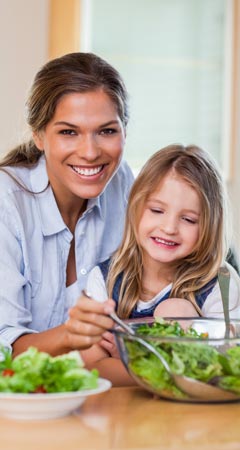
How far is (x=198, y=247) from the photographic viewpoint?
2.40m

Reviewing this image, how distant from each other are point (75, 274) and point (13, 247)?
257mm

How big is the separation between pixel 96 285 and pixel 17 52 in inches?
89.5

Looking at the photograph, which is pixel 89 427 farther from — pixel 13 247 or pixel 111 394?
pixel 13 247

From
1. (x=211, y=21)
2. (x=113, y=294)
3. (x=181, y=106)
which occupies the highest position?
(x=211, y=21)

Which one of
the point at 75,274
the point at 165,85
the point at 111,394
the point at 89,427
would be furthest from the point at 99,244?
the point at 165,85

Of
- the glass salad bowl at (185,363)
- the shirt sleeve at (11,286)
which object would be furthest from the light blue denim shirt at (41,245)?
the glass salad bowl at (185,363)

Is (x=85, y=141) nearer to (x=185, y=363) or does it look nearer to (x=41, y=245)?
(x=41, y=245)

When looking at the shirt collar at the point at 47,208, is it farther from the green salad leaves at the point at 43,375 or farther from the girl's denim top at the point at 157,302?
the green salad leaves at the point at 43,375

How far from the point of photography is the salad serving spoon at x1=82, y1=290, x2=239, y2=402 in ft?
5.19

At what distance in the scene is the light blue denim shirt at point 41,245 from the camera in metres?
2.36

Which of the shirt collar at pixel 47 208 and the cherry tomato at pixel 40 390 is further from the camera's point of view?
the shirt collar at pixel 47 208

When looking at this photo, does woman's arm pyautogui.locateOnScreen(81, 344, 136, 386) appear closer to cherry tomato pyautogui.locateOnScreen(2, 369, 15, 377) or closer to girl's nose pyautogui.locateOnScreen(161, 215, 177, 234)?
girl's nose pyautogui.locateOnScreen(161, 215, 177, 234)

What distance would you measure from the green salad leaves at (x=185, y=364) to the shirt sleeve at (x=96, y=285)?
0.81 metres

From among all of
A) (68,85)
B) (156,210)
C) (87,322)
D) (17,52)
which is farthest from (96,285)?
(17,52)
